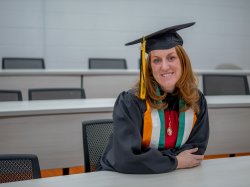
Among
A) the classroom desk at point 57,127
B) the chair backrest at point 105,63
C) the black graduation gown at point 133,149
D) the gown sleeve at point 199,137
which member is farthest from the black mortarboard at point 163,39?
the chair backrest at point 105,63

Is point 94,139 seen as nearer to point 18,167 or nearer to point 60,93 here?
point 18,167

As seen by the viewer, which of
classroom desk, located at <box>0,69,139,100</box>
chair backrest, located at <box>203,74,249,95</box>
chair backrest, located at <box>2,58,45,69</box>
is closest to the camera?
chair backrest, located at <box>203,74,249,95</box>

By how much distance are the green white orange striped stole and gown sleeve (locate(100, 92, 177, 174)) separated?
0.10 feet

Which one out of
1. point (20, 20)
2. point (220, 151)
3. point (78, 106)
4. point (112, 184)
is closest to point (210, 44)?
point (20, 20)

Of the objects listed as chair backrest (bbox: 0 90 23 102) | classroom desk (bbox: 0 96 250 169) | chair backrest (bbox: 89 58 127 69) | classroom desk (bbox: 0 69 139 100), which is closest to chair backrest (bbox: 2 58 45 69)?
classroom desk (bbox: 0 69 139 100)

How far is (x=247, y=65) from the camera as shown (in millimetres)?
6824

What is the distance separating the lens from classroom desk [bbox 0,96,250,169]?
2.30 meters

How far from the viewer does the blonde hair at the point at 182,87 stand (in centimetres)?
143

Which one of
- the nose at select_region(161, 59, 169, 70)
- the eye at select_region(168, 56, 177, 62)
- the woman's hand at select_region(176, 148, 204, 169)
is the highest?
the eye at select_region(168, 56, 177, 62)

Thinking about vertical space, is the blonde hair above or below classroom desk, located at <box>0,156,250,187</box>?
above

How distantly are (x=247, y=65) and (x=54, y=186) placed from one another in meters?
6.42

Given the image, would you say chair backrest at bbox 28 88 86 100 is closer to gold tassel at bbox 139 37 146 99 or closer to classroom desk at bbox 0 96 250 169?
classroom desk at bbox 0 96 250 169

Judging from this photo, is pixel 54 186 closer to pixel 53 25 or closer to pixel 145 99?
pixel 145 99

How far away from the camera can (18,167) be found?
4.19 ft
